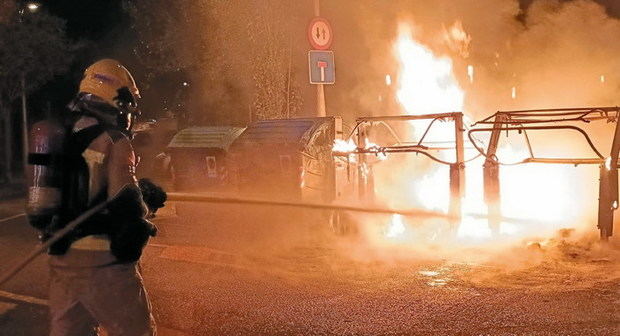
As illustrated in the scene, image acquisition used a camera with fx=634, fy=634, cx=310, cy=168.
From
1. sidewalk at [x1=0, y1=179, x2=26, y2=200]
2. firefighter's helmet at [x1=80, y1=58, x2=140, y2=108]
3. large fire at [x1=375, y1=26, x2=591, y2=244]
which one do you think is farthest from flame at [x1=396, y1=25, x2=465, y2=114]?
sidewalk at [x1=0, y1=179, x2=26, y2=200]

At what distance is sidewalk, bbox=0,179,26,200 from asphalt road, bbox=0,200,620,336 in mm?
8192

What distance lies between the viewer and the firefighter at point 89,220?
9.71ft

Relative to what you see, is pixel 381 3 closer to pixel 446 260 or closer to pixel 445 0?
pixel 445 0

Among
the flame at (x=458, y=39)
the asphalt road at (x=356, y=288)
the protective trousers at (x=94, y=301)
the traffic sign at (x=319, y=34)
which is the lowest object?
the asphalt road at (x=356, y=288)

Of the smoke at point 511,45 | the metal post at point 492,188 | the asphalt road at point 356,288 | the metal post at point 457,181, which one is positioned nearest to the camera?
the asphalt road at point 356,288

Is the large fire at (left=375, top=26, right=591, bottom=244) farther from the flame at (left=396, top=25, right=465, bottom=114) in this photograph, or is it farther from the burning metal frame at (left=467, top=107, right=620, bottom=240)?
the burning metal frame at (left=467, top=107, right=620, bottom=240)

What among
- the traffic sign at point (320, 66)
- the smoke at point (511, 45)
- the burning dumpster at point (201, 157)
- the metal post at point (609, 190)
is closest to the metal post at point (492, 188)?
the metal post at point (609, 190)

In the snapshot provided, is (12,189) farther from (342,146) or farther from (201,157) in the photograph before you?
(342,146)

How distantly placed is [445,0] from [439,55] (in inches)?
92.3

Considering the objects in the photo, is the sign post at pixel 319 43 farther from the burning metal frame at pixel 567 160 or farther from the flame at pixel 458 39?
the flame at pixel 458 39

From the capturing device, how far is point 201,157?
43.4 ft

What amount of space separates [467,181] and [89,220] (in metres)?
7.31

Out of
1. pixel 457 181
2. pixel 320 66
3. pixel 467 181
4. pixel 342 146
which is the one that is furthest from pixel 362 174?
pixel 320 66

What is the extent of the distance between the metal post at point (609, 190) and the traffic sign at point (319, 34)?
5233mm
